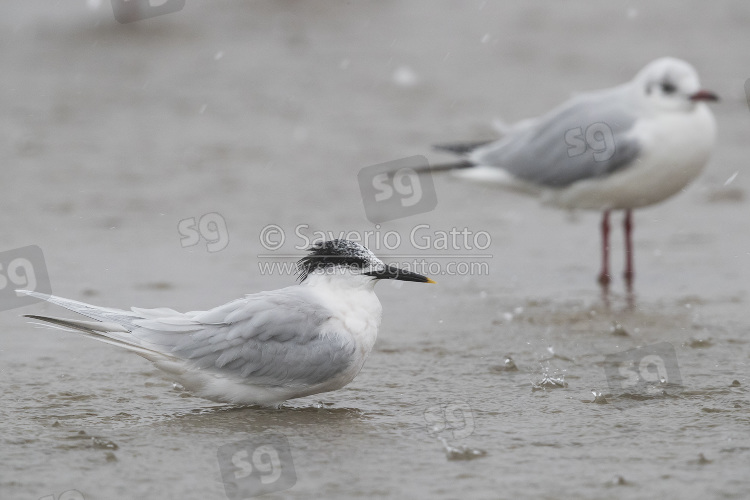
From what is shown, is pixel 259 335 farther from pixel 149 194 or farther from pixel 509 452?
pixel 149 194

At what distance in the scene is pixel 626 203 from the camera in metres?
7.34

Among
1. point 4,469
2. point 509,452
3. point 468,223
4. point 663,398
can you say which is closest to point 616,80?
point 468,223

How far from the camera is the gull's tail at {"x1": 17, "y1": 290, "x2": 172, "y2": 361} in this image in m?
4.76

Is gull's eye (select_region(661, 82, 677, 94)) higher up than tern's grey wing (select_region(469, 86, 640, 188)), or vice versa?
gull's eye (select_region(661, 82, 677, 94))

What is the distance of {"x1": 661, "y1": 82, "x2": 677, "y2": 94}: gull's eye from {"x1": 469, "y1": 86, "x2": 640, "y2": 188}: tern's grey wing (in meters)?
0.23

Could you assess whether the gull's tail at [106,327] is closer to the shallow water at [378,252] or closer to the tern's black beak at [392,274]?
the shallow water at [378,252]

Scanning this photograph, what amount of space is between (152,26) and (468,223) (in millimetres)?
5845

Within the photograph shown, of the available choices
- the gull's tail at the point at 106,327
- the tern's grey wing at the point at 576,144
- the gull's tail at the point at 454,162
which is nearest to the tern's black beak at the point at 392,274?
the gull's tail at the point at 106,327

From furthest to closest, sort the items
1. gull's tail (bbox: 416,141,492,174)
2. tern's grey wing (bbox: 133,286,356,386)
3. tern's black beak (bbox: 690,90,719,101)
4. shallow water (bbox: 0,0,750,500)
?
gull's tail (bbox: 416,141,492,174)
tern's black beak (bbox: 690,90,719,101)
tern's grey wing (bbox: 133,286,356,386)
shallow water (bbox: 0,0,750,500)

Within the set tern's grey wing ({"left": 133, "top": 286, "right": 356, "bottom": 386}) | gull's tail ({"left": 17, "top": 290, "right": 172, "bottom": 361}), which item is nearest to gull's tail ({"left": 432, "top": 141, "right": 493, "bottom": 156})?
tern's grey wing ({"left": 133, "top": 286, "right": 356, "bottom": 386})

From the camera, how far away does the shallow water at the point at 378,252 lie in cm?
416

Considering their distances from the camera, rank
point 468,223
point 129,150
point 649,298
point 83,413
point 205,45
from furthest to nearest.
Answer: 1. point 205,45
2. point 129,150
3. point 468,223
4. point 649,298
5. point 83,413

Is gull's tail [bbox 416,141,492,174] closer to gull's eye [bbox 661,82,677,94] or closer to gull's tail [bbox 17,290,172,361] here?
gull's eye [bbox 661,82,677,94]

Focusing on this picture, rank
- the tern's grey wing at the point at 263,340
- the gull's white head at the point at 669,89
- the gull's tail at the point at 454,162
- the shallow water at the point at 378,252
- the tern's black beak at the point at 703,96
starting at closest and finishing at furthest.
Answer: the shallow water at the point at 378,252 < the tern's grey wing at the point at 263,340 < the tern's black beak at the point at 703,96 < the gull's white head at the point at 669,89 < the gull's tail at the point at 454,162
